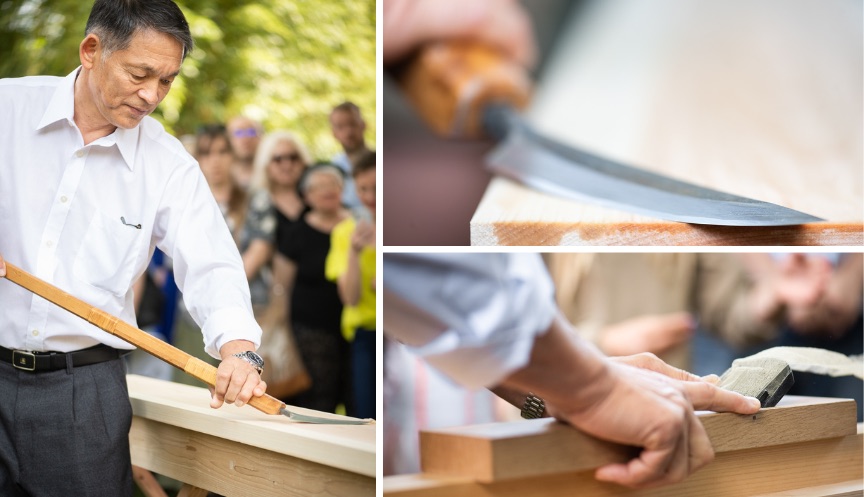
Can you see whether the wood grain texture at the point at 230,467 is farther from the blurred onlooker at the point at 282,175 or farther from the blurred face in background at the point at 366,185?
the blurred onlooker at the point at 282,175

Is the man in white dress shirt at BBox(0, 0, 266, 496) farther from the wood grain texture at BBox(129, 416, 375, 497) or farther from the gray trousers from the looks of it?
the wood grain texture at BBox(129, 416, 375, 497)

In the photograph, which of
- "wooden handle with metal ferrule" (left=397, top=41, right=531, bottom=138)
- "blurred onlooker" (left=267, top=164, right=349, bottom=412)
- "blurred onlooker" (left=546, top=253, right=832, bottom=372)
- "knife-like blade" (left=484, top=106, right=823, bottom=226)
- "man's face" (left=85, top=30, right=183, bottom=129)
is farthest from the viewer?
"blurred onlooker" (left=267, top=164, right=349, bottom=412)

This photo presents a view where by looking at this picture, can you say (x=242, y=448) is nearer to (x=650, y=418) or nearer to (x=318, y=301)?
(x=650, y=418)

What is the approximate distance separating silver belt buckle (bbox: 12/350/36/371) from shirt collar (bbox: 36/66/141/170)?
0.37 metres

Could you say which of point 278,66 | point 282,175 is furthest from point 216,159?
point 278,66

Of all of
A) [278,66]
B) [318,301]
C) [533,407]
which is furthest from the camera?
[278,66]

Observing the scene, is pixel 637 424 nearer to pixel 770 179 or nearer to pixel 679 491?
pixel 679 491

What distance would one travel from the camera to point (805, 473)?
4.74 ft

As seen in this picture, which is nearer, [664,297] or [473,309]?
[473,309]

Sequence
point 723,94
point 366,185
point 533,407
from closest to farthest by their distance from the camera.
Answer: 1. point 533,407
2. point 723,94
3. point 366,185

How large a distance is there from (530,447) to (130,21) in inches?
37.8

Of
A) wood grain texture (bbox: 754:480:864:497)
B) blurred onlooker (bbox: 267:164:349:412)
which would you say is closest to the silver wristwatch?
wood grain texture (bbox: 754:480:864:497)

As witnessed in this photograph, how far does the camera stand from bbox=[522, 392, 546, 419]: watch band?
4.24ft

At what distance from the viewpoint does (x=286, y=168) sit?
12.5ft
